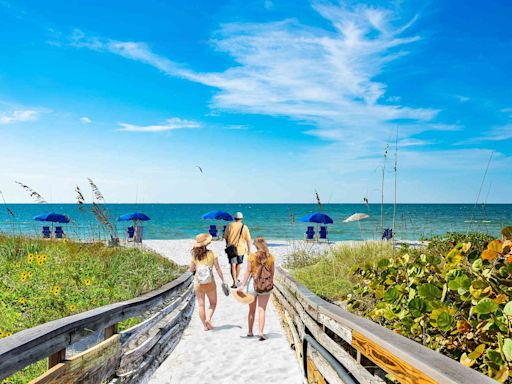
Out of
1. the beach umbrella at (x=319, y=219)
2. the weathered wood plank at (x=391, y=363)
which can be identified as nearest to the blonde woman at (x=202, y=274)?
the weathered wood plank at (x=391, y=363)

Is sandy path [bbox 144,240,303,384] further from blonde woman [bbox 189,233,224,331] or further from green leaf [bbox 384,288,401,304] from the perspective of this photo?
green leaf [bbox 384,288,401,304]

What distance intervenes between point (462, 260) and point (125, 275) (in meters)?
6.06

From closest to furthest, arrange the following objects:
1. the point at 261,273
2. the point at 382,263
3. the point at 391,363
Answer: the point at 391,363
the point at 382,263
the point at 261,273

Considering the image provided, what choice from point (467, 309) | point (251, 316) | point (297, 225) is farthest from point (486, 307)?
point (297, 225)

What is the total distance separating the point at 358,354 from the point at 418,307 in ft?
2.25

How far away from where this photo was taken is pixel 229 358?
6.12 m

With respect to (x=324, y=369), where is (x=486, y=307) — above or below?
above

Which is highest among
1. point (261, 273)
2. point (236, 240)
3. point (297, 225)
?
point (236, 240)

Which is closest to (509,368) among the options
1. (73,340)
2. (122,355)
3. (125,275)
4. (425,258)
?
(425,258)

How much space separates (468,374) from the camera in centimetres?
203

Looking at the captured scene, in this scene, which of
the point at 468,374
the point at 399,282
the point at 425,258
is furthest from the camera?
the point at 399,282

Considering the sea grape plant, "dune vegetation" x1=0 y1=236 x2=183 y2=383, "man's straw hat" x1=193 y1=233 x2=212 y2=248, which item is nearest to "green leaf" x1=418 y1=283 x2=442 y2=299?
the sea grape plant

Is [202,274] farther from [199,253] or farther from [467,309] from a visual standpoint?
[467,309]

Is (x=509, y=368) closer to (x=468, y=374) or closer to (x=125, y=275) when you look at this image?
(x=468, y=374)
